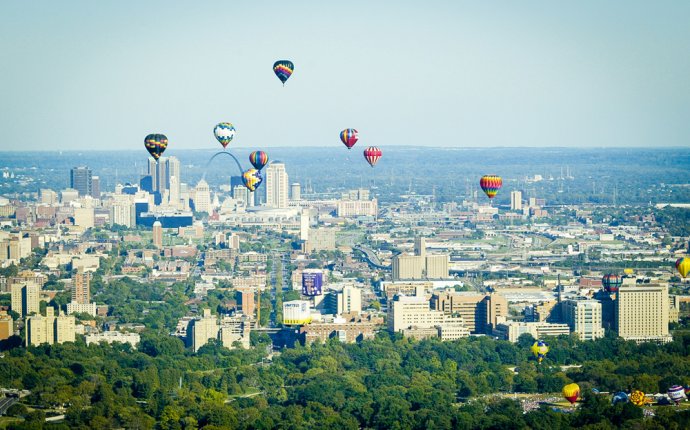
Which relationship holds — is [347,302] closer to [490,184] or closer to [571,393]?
[490,184]

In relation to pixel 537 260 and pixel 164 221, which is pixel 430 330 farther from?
pixel 164 221

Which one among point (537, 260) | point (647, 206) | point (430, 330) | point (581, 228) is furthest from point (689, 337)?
point (647, 206)

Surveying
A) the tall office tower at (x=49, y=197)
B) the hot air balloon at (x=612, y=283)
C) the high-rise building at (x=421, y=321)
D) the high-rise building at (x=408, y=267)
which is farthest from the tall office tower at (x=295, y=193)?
the high-rise building at (x=421, y=321)

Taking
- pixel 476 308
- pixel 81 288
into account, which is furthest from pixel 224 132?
pixel 81 288

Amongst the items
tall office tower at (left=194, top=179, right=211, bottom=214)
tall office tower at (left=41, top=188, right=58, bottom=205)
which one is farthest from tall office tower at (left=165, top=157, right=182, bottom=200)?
tall office tower at (left=41, top=188, right=58, bottom=205)

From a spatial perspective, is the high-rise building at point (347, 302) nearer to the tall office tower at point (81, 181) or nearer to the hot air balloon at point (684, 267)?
the hot air balloon at point (684, 267)
